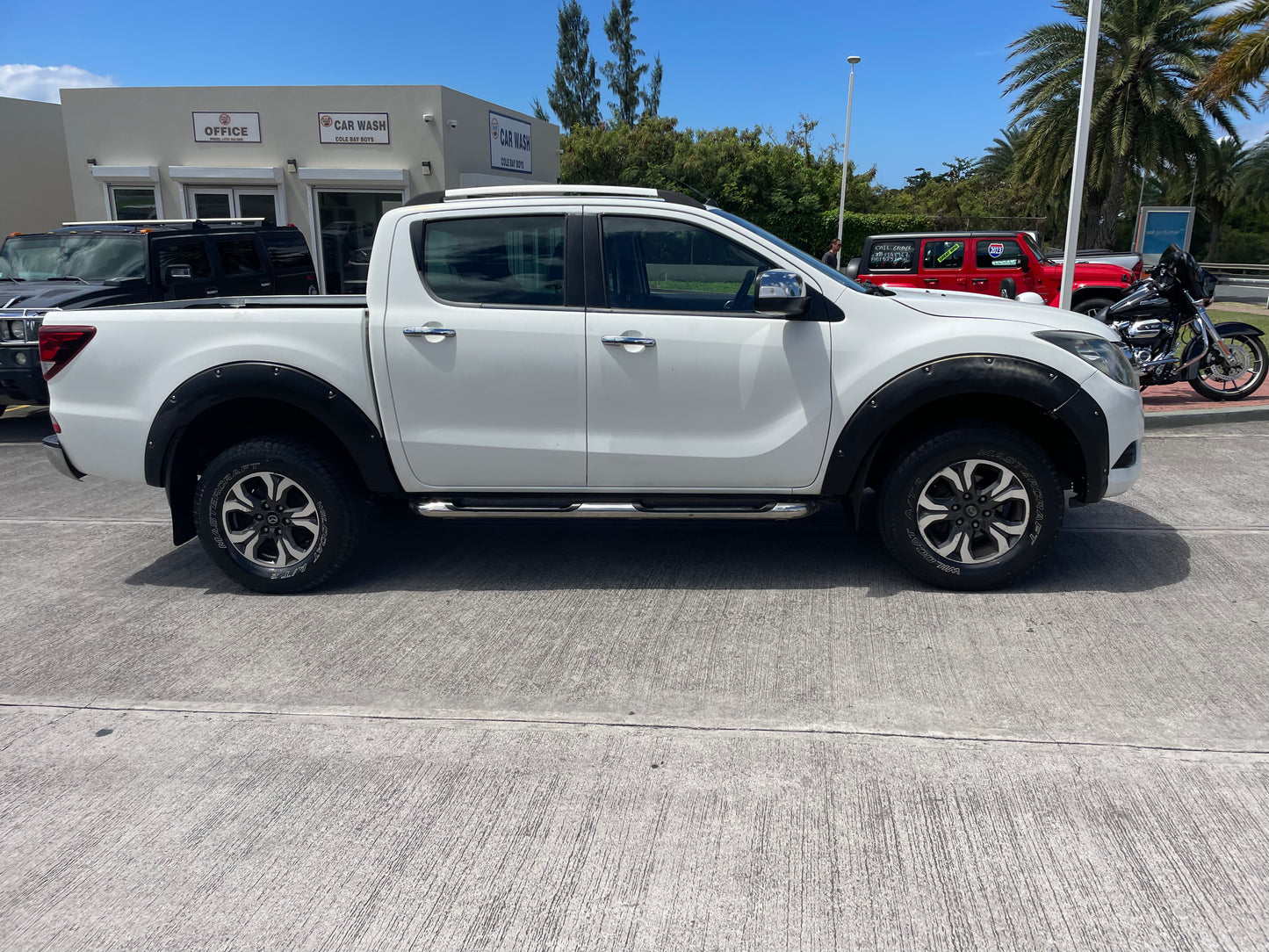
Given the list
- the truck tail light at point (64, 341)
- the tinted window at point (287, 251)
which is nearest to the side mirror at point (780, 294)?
the truck tail light at point (64, 341)

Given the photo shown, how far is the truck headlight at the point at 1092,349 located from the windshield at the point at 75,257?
8807 millimetres

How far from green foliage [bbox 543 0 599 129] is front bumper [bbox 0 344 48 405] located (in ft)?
182

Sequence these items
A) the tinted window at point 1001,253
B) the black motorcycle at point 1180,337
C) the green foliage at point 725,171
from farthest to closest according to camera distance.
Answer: the green foliage at point 725,171 → the tinted window at point 1001,253 → the black motorcycle at point 1180,337

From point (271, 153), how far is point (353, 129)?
5.57ft

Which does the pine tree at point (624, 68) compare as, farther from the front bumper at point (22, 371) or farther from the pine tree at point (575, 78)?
the front bumper at point (22, 371)

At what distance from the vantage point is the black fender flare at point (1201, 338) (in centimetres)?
876

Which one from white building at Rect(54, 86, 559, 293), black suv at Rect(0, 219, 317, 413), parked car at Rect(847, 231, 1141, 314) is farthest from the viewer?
white building at Rect(54, 86, 559, 293)

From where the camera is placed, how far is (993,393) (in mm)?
4609

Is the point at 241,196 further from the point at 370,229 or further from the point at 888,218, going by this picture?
the point at 888,218

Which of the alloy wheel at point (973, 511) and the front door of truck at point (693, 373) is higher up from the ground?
the front door of truck at point (693, 373)

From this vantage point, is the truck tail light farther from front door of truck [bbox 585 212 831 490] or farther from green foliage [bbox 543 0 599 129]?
green foliage [bbox 543 0 599 129]

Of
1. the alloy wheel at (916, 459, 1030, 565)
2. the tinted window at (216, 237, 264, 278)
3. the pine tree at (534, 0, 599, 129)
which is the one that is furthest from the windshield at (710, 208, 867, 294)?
the pine tree at (534, 0, 599, 129)

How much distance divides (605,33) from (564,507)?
63.8 metres

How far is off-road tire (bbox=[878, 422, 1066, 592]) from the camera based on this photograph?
463 centimetres
